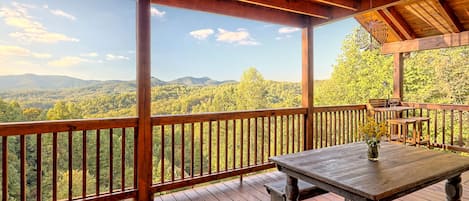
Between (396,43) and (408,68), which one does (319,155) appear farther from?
(408,68)

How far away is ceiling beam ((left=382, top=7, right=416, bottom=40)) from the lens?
5173mm

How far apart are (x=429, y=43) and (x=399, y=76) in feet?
2.57

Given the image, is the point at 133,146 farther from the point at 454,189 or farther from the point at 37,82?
the point at 37,82

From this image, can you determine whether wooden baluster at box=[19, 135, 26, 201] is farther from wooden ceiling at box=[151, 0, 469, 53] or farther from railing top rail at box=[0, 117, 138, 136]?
wooden ceiling at box=[151, 0, 469, 53]

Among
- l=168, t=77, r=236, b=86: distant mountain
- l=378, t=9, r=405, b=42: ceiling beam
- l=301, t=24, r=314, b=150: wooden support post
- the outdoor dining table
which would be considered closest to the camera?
the outdoor dining table

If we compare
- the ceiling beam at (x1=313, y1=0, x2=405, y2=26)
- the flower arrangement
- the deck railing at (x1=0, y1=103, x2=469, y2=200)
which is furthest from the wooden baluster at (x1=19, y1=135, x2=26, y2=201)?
the ceiling beam at (x1=313, y1=0, x2=405, y2=26)

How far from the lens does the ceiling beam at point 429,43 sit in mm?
4645

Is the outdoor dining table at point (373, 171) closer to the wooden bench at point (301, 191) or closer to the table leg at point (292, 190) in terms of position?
the table leg at point (292, 190)

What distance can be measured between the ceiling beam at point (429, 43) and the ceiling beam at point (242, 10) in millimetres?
2537

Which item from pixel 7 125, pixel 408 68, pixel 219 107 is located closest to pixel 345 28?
pixel 408 68

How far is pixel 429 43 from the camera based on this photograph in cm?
509

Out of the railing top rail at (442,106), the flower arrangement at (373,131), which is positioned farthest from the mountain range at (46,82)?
the railing top rail at (442,106)

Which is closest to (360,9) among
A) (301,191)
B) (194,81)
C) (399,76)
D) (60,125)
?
(399,76)

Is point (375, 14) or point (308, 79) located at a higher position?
A: point (375, 14)
